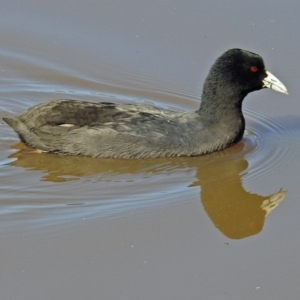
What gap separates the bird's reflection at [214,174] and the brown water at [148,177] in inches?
0.7

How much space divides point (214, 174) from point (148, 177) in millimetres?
689

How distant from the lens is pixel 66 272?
6.07 meters

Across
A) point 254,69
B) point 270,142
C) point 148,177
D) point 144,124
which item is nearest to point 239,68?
point 254,69

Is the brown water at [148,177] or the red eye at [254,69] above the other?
the red eye at [254,69]

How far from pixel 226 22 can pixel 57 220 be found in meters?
4.81

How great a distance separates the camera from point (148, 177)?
791 cm

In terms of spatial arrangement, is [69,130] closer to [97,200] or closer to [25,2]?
[97,200]

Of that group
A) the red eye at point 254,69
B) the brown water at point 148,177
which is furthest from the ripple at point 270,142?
the red eye at point 254,69

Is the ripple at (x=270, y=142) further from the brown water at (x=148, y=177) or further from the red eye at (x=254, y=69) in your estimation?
the red eye at (x=254, y=69)

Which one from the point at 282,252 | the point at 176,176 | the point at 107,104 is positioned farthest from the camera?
the point at 107,104

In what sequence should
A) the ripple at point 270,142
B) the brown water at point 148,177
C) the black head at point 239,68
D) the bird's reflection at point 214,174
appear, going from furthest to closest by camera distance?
the black head at point 239,68 → the ripple at point 270,142 → the bird's reflection at point 214,174 → the brown water at point 148,177

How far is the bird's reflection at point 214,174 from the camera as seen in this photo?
23.6 feet

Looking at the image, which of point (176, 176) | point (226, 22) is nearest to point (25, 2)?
point (226, 22)

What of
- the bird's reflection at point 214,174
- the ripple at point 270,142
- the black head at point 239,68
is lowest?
the bird's reflection at point 214,174
